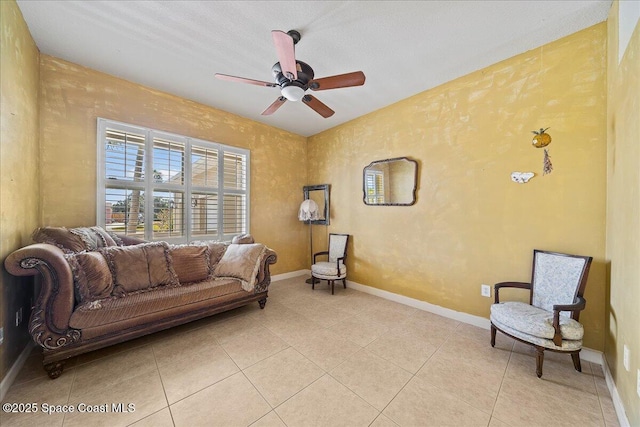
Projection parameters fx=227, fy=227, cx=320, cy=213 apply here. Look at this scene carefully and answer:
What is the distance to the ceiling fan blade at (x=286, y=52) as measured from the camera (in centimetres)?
153

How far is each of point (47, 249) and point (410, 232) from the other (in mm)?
3741

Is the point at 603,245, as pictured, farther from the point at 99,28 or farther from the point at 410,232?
the point at 99,28

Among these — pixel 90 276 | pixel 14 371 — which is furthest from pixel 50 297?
pixel 14 371

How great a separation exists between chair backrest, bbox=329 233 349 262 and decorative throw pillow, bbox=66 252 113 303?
3.00m

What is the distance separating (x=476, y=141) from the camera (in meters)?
2.67

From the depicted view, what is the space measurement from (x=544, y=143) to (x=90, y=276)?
4431 millimetres

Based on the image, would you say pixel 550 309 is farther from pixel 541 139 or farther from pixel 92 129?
pixel 92 129

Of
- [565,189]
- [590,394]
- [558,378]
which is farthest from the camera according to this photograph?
[565,189]

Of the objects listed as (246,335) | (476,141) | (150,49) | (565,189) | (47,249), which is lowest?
(246,335)

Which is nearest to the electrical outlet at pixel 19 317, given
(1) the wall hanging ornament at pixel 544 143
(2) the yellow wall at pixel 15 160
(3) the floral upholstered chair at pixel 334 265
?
(2) the yellow wall at pixel 15 160

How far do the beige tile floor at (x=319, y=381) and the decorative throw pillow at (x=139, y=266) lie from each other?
566 millimetres

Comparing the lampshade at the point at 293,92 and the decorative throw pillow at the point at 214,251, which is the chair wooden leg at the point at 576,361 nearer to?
the lampshade at the point at 293,92

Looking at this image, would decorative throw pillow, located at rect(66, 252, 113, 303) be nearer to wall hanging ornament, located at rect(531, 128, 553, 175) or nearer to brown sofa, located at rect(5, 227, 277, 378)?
brown sofa, located at rect(5, 227, 277, 378)

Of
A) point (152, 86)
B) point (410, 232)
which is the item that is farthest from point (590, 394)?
point (152, 86)
